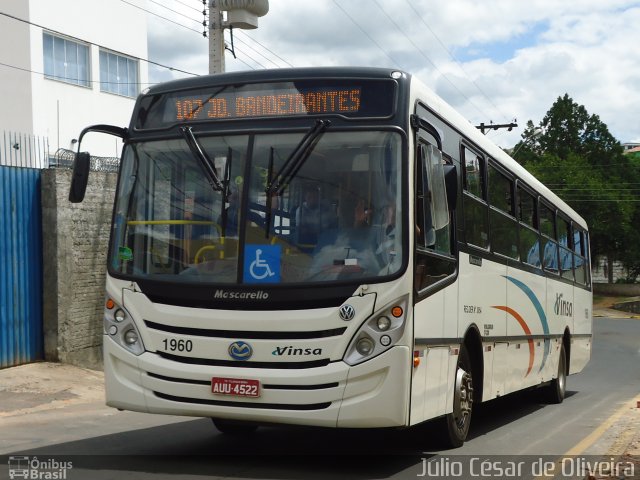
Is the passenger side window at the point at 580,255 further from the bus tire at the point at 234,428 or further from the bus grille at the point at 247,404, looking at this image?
the bus grille at the point at 247,404

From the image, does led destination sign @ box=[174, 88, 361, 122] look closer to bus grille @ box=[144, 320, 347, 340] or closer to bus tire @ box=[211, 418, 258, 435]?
bus grille @ box=[144, 320, 347, 340]

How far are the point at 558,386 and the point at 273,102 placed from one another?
9.91 m

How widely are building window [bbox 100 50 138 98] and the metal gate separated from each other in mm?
22568

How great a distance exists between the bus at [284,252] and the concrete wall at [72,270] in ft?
21.8

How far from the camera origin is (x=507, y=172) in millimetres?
12516

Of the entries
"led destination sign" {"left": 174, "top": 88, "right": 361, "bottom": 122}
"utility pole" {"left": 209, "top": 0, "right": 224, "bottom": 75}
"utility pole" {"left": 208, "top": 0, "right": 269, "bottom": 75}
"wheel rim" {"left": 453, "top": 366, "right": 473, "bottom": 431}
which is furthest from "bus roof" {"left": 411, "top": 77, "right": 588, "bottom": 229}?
"utility pole" {"left": 208, "top": 0, "right": 269, "bottom": 75}

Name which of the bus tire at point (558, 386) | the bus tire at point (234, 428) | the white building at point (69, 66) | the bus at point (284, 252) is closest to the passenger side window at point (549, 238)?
the bus tire at point (558, 386)

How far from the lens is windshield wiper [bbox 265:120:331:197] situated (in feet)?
26.2

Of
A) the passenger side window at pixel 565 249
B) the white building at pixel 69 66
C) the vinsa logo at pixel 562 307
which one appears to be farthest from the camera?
the white building at pixel 69 66

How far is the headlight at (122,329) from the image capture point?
815 centimetres

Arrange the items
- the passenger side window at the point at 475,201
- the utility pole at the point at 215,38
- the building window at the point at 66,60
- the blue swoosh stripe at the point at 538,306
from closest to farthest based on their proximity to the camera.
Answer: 1. the passenger side window at the point at 475,201
2. the blue swoosh stripe at the point at 538,306
3. the utility pole at the point at 215,38
4. the building window at the point at 66,60

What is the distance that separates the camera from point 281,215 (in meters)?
7.94

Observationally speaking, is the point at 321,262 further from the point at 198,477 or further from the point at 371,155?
the point at 198,477

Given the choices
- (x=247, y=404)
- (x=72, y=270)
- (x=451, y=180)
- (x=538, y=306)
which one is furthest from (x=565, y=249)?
(x=247, y=404)
